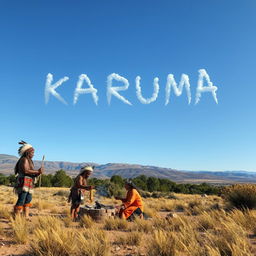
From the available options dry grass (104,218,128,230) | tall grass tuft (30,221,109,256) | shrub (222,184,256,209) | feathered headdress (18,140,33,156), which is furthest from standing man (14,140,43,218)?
shrub (222,184,256,209)

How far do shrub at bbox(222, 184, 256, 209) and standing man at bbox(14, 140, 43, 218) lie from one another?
8.09 meters

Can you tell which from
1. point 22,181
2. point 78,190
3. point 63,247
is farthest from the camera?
point 78,190

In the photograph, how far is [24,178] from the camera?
772 centimetres

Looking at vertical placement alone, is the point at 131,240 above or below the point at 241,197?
below

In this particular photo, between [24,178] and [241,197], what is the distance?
859 centimetres

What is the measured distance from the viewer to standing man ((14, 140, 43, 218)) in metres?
7.65

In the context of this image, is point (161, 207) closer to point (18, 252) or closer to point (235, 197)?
point (235, 197)

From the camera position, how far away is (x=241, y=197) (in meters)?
11.3

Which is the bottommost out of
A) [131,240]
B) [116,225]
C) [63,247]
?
[116,225]

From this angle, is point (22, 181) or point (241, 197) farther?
point (241, 197)

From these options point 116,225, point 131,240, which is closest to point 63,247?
point 131,240

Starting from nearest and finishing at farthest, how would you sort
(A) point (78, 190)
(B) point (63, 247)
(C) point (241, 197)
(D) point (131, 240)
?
(B) point (63, 247)
(D) point (131, 240)
(A) point (78, 190)
(C) point (241, 197)

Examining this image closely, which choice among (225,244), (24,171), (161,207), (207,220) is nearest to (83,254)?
(225,244)

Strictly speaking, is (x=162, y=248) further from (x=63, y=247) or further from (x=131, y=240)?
(x=63, y=247)
